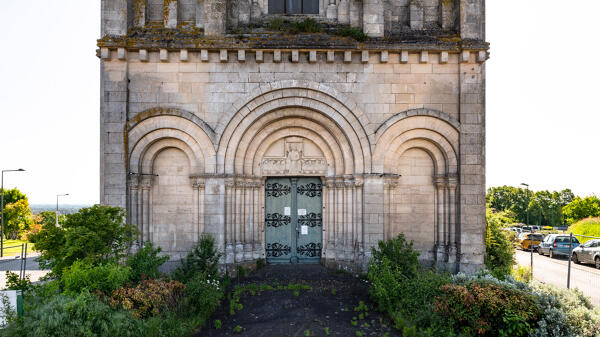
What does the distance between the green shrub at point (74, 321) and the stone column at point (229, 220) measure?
4.11 meters

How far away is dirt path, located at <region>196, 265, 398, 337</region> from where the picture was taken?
6.95 metres

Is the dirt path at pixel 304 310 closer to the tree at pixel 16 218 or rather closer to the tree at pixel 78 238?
the tree at pixel 78 238

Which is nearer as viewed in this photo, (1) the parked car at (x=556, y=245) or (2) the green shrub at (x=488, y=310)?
(2) the green shrub at (x=488, y=310)

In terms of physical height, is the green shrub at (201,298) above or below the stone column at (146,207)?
below

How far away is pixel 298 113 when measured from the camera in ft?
34.8

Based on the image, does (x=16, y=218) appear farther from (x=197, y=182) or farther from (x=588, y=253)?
(x=588, y=253)

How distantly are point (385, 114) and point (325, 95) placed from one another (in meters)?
1.84

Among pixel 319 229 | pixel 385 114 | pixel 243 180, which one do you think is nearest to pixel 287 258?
pixel 319 229

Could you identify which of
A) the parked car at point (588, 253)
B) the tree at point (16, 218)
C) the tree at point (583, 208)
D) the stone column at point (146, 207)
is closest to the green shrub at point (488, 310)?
the stone column at point (146, 207)

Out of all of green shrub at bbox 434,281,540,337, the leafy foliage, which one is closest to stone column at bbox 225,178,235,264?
green shrub at bbox 434,281,540,337

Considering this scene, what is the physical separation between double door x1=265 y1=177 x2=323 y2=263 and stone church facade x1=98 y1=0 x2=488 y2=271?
0.64 metres

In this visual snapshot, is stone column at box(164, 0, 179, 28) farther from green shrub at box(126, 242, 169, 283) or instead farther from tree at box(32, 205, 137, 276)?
green shrub at box(126, 242, 169, 283)

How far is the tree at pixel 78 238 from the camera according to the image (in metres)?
6.98

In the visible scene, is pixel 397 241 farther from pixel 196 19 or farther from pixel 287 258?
pixel 196 19
